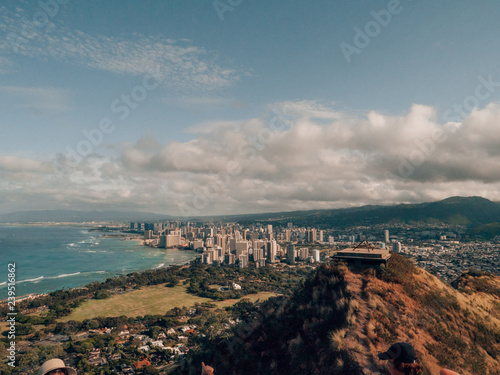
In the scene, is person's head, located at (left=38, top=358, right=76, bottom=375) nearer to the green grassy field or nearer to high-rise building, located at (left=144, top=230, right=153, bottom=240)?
the green grassy field

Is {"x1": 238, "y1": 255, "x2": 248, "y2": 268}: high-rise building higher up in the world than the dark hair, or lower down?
lower down

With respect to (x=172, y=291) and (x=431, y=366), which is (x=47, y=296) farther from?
(x=431, y=366)

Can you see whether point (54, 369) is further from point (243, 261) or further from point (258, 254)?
point (258, 254)

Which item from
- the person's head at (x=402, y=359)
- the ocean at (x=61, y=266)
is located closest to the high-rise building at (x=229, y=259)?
the ocean at (x=61, y=266)

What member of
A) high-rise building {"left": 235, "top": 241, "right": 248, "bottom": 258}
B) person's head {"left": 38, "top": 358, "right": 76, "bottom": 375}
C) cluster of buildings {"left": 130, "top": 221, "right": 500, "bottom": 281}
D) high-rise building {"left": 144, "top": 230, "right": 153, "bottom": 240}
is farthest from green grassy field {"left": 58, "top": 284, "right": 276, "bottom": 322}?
high-rise building {"left": 144, "top": 230, "right": 153, "bottom": 240}

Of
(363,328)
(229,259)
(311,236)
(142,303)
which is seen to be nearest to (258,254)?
(229,259)

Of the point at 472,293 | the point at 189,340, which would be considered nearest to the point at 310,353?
the point at 472,293
